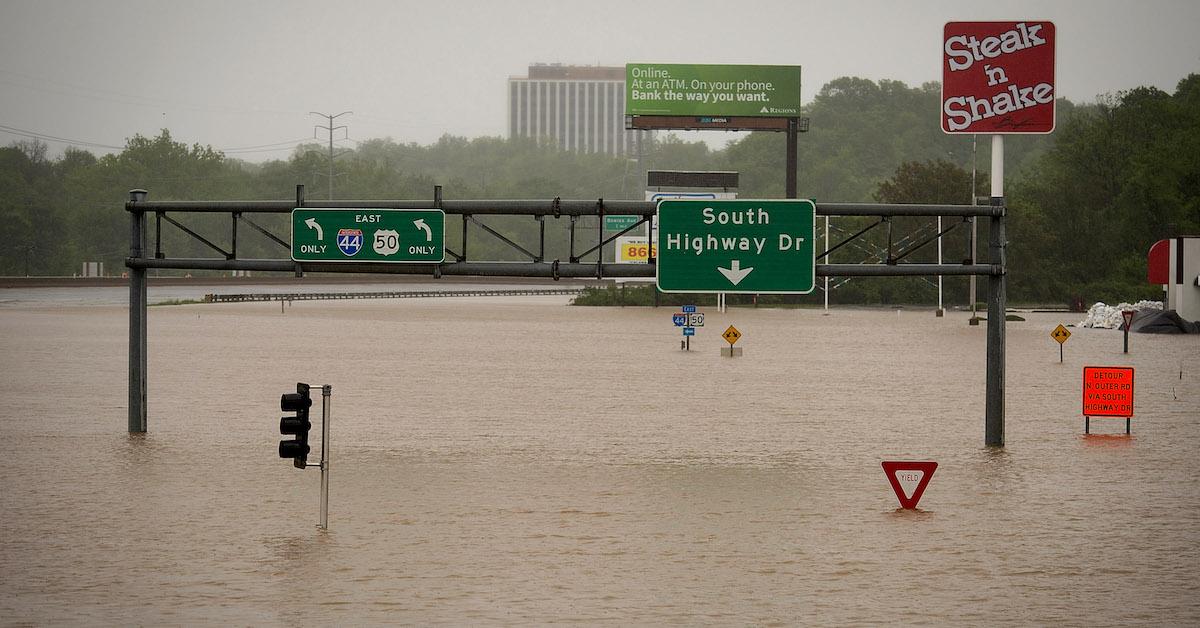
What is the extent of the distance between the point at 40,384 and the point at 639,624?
26583 mm

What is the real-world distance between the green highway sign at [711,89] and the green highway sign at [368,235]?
68454 millimetres

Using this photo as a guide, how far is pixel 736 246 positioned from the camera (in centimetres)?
2214

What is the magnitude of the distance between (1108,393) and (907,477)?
9809mm

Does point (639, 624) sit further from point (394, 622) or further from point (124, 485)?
point (124, 485)

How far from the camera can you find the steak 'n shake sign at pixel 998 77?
4778 cm

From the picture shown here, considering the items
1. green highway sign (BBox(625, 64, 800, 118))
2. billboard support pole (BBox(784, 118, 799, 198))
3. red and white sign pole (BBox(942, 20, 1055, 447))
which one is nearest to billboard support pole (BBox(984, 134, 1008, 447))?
red and white sign pole (BBox(942, 20, 1055, 447))

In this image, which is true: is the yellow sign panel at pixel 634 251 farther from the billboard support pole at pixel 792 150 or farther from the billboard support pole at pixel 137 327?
the billboard support pole at pixel 137 327

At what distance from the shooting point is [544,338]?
56.5 metres

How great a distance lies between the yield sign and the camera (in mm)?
16953

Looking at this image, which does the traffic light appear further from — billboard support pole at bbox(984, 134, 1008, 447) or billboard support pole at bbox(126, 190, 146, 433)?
billboard support pole at bbox(984, 134, 1008, 447)

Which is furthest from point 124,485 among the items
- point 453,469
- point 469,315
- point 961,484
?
point 469,315

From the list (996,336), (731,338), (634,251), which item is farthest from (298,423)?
(634,251)

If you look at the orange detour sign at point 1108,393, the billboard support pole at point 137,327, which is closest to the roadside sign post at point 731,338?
the orange detour sign at point 1108,393

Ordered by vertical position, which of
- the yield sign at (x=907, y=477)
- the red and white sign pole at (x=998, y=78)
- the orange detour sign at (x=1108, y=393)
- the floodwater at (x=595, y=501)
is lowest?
the floodwater at (x=595, y=501)
